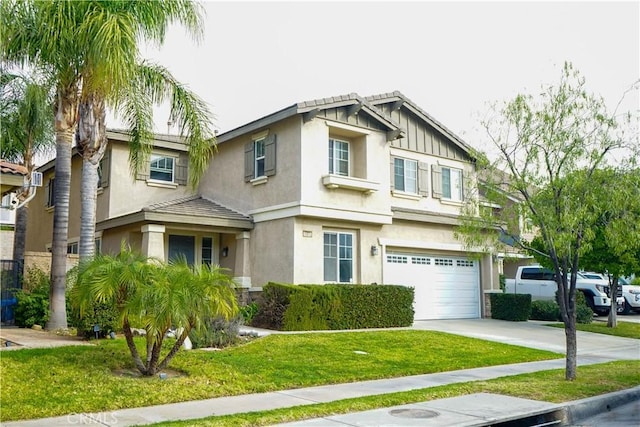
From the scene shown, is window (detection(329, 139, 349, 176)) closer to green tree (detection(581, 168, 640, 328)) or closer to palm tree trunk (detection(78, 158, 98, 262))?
palm tree trunk (detection(78, 158, 98, 262))

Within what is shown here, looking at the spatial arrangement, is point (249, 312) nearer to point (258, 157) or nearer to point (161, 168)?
point (258, 157)

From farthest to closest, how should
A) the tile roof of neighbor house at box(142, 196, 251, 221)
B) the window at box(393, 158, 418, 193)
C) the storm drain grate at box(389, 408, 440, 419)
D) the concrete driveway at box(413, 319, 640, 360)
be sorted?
the window at box(393, 158, 418, 193)
the tile roof of neighbor house at box(142, 196, 251, 221)
the concrete driveway at box(413, 319, 640, 360)
the storm drain grate at box(389, 408, 440, 419)

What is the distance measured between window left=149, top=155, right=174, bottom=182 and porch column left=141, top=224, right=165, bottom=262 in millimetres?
4104

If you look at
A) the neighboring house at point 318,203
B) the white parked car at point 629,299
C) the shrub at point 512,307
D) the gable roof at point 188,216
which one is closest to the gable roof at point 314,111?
the neighboring house at point 318,203

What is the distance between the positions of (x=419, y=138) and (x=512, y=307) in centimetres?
704

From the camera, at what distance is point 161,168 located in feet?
71.2

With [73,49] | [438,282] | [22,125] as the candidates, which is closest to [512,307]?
[438,282]

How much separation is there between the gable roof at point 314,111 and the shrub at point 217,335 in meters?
7.19

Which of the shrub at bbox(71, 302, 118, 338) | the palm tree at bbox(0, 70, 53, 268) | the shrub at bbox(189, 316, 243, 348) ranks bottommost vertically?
the shrub at bbox(189, 316, 243, 348)

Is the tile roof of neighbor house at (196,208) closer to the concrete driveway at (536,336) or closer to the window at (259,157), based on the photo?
the window at (259,157)

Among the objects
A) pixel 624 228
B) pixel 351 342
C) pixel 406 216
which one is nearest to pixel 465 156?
pixel 406 216

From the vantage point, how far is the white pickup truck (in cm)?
2512

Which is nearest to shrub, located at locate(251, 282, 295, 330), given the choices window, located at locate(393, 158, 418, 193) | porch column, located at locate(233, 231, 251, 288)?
porch column, located at locate(233, 231, 251, 288)

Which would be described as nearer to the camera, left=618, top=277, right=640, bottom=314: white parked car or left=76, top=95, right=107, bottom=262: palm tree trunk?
left=76, top=95, right=107, bottom=262: palm tree trunk
